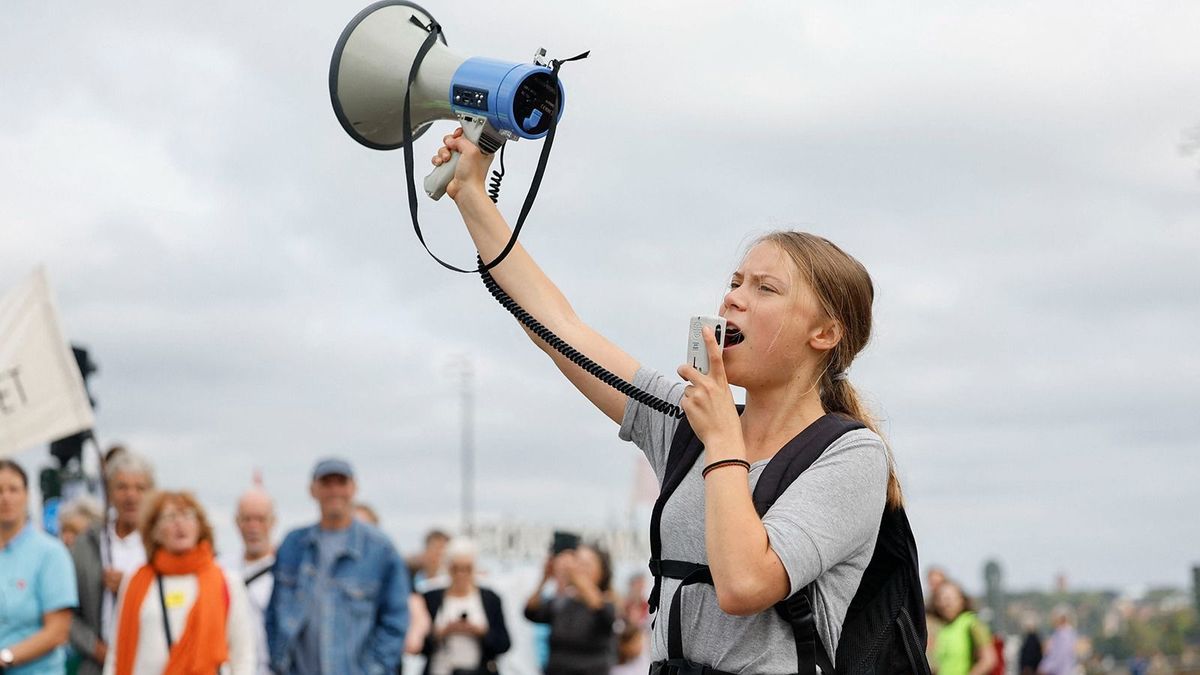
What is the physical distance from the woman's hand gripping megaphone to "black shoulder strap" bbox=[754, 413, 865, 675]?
0.90 metres

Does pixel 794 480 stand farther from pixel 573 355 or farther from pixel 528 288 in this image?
pixel 528 288

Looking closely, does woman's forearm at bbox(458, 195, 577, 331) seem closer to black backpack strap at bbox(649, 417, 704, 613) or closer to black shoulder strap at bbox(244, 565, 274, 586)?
black backpack strap at bbox(649, 417, 704, 613)

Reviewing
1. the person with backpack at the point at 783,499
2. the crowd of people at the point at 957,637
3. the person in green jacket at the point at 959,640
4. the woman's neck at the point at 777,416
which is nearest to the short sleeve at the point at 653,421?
the person with backpack at the point at 783,499

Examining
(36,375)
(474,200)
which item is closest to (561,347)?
(474,200)

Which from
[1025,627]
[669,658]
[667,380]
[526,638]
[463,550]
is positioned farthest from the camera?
[1025,627]

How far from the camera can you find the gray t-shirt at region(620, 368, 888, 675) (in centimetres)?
291

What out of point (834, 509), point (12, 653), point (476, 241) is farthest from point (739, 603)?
point (12, 653)

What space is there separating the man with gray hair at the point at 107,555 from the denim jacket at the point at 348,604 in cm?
77

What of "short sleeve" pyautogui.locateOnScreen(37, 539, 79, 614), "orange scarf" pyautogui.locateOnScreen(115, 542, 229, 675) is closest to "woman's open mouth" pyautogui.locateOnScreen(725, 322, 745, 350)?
"orange scarf" pyautogui.locateOnScreen(115, 542, 229, 675)

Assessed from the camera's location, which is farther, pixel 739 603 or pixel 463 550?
pixel 463 550

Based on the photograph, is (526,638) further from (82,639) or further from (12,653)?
(12,653)

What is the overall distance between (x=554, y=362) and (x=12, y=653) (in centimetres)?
472

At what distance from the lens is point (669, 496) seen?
3174mm

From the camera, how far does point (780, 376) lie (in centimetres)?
317
